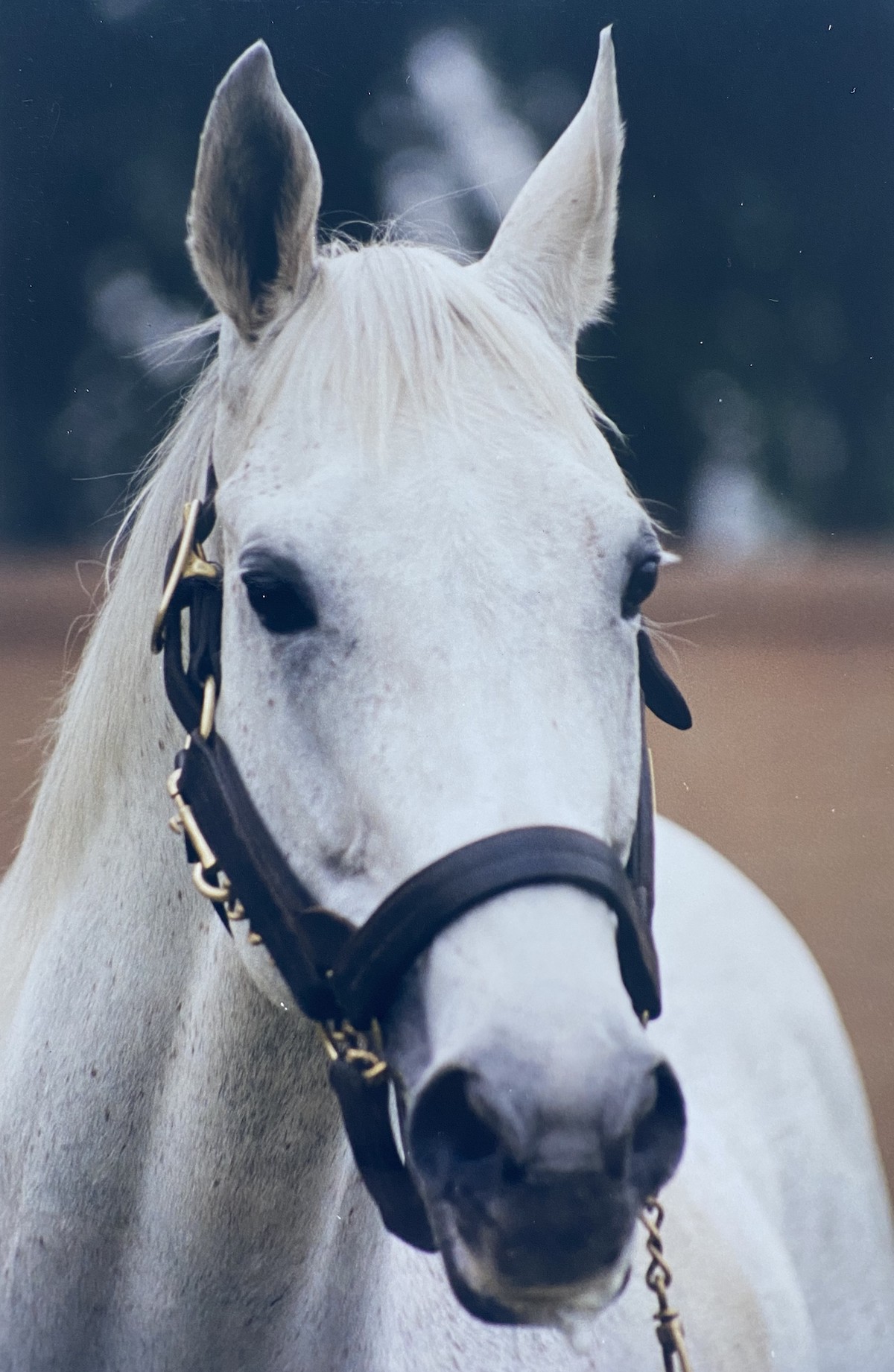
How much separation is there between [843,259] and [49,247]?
1.20 meters

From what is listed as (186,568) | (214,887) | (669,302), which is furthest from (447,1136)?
(669,302)

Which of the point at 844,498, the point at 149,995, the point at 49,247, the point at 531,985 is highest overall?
the point at 49,247

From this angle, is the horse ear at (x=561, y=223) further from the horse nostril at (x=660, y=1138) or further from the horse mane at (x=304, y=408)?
the horse nostril at (x=660, y=1138)

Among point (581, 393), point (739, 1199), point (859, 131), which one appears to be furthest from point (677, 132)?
point (739, 1199)

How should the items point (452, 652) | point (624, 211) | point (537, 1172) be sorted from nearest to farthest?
point (537, 1172), point (452, 652), point (624, 211)

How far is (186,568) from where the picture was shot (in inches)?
34.9

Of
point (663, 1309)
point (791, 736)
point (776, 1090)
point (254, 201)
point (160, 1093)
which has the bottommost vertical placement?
point (776, 1090)

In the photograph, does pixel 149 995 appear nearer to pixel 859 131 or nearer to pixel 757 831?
pixel 757 831

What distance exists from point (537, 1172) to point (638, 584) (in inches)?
17.6

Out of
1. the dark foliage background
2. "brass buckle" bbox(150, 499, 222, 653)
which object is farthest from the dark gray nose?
the dark foliage background

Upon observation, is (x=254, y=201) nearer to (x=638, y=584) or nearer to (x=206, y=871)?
(x=638, y=584)

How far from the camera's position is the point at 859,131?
163cm

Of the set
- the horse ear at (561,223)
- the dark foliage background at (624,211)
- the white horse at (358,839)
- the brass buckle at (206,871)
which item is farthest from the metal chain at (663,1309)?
the dark foliage background at (624,211)

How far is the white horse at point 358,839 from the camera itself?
24.9 inches
